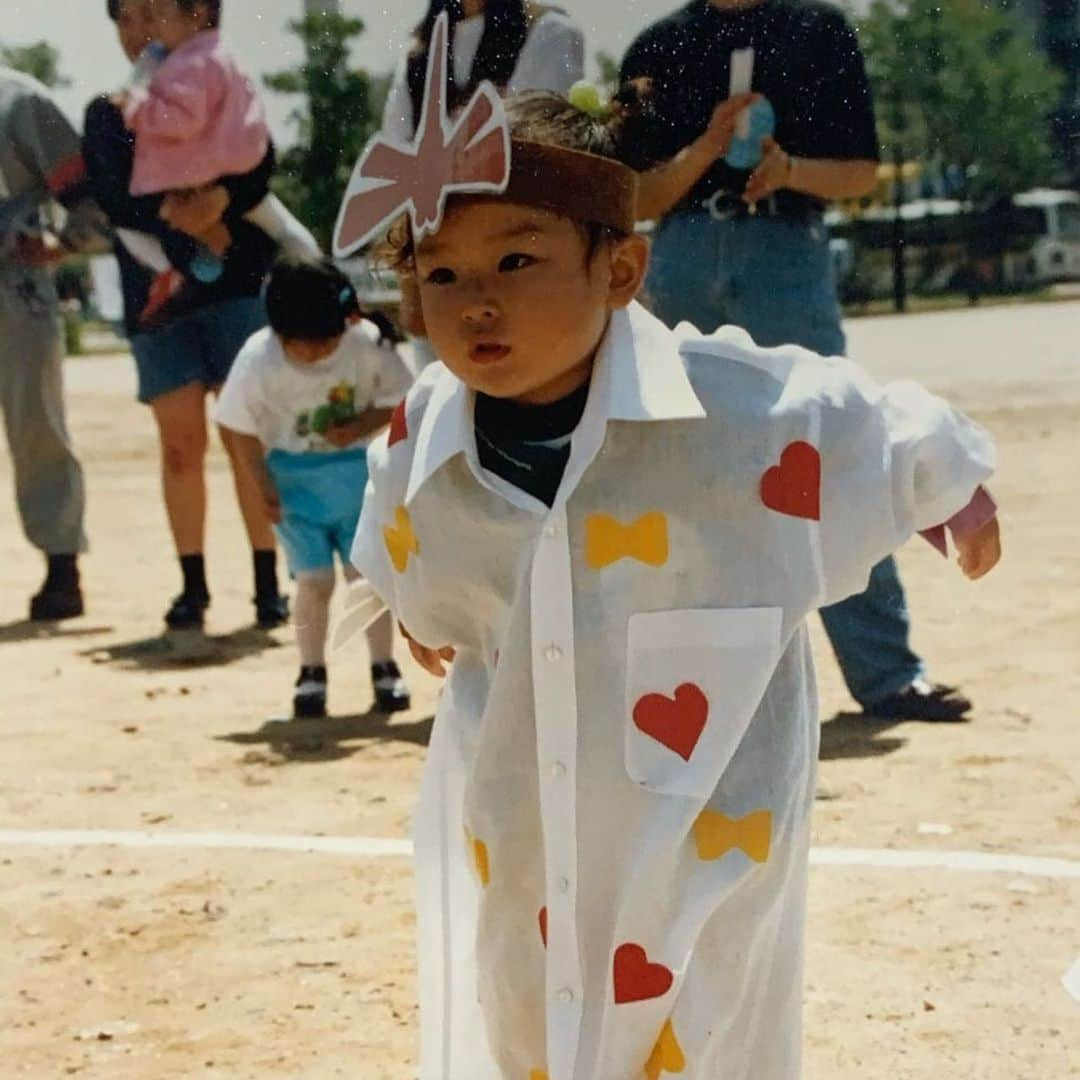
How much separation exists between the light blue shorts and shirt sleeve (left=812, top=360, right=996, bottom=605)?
2.85 metres

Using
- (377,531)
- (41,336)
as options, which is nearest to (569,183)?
(377,531)

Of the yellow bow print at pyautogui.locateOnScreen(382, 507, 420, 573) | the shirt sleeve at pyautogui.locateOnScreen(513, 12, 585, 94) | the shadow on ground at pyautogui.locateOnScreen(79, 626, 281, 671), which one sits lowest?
the shadow on ground at pyautogui.locateOnScreen(79, 626, 281, 671)

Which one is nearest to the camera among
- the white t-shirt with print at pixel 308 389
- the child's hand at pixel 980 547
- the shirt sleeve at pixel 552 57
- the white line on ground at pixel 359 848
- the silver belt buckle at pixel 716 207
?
the child's hand at pixel 980 547

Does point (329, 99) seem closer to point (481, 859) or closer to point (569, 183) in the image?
point (569, 183)

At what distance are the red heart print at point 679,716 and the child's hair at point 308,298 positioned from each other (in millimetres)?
2903

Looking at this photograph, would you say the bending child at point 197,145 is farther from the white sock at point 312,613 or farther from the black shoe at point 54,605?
the black shoe at point 54,605

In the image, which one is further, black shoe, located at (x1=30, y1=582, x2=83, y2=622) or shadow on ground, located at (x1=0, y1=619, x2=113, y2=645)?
black shoe, located at (x1=30, y1=582, x2=83, y2=622)

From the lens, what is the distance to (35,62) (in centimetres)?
612

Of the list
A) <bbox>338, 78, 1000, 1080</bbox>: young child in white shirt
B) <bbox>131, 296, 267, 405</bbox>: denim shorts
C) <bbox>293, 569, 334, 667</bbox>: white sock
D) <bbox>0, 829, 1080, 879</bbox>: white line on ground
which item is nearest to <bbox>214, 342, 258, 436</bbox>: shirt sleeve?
<bbox>293, 569, 334, 667</bbox>: white sock

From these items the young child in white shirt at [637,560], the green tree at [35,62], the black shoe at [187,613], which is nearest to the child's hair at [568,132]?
the young child in white shirt at [637,560]

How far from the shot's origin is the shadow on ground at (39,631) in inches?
249

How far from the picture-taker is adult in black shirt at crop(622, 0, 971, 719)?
13.0 ft

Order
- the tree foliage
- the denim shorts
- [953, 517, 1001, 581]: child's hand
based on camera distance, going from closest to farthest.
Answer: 1. [953, 517, 1001, 581]: child's hand
2. the tree foliage
3. the denim shorts

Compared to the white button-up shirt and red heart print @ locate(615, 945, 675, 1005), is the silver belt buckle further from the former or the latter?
red heart print @ locate(615, 945, 675, 1005)
